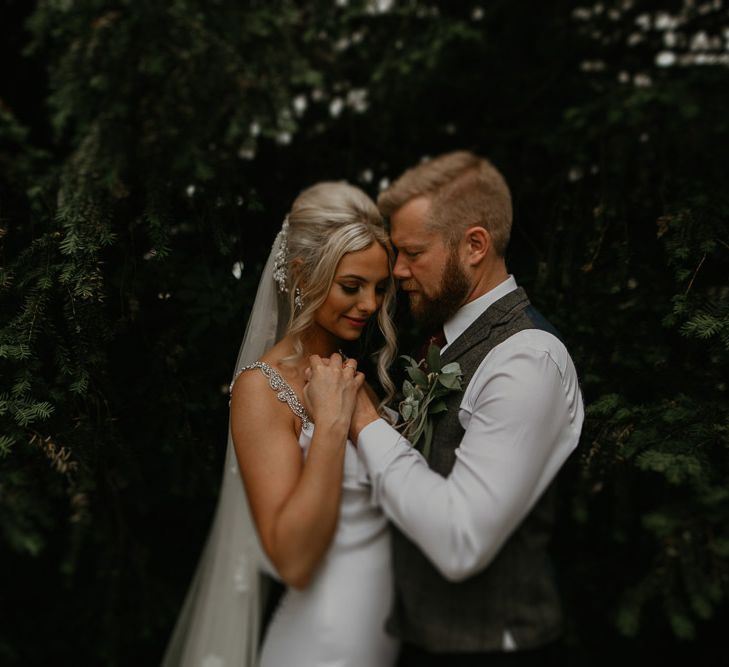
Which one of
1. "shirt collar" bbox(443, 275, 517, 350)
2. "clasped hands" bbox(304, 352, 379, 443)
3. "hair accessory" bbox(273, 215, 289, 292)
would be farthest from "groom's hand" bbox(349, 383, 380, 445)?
"hair accessory" bbox(273, 215, 289, 292)

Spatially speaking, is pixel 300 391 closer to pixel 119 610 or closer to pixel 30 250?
pixel 30 250

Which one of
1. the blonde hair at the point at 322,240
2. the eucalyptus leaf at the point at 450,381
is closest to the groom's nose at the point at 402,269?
the blonde hair at the point at 322,240

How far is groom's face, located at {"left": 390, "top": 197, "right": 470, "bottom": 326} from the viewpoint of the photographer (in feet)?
8.25

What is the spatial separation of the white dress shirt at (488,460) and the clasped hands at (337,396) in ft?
0.34

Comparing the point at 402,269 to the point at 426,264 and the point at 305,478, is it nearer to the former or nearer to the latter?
the point at 426,264

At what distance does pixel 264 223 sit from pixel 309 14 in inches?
60.8

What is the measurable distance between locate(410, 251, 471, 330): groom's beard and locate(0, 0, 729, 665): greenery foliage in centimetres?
71

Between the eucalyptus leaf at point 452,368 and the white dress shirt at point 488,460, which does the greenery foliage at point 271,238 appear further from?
the eucalyptus leaf at point 452,368

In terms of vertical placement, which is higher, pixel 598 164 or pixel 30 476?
pixel 30 476

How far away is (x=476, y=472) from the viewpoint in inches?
77.5

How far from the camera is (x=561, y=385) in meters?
2.20

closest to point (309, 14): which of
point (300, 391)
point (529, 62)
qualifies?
point (529, 62)

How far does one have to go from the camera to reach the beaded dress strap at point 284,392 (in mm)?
2439

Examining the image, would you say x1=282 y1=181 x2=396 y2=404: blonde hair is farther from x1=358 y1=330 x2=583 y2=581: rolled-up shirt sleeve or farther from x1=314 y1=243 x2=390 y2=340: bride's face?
x1=358 y1=330 x2=583 y2=581: rolled-up shirt sleeve
